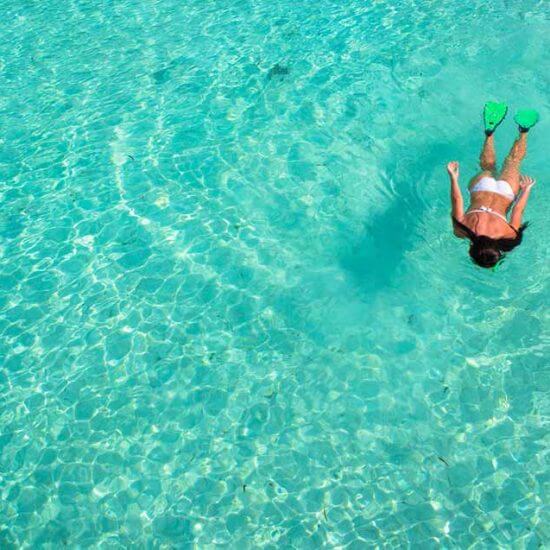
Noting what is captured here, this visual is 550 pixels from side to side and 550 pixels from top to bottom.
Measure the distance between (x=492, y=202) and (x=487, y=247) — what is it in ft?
2.61

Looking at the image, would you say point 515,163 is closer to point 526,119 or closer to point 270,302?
point 526,119

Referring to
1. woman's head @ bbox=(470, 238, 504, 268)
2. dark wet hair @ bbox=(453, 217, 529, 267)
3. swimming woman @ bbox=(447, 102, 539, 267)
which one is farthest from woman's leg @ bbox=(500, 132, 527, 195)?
woman's head @ bbox=(470, 238, 504, 268)

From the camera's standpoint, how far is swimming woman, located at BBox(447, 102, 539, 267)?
6.23 metres

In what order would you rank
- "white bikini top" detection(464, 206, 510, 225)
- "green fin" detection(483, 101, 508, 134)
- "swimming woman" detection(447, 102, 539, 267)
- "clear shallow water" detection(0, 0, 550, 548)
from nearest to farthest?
1. "clear shallow water" detection(0, 0, 550, 548)
2. "swimming woman" detection(447, 102, 539, 267)
3. "white bikini top" detection(464, 206, 510, 225)
4. "green fin" detection(483, 101, 508, 134)

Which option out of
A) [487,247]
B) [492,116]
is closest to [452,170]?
[487,247]

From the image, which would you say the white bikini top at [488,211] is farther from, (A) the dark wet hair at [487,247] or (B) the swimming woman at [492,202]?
(A) the dark wet hair at [487,247]

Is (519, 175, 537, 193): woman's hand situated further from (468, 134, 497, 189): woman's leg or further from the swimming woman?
(468, 134, 497, 189): woman's leg

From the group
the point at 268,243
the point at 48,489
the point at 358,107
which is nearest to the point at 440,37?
the point at 358,107

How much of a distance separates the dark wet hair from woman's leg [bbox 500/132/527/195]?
79 cm

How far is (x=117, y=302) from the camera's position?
23.4 ft

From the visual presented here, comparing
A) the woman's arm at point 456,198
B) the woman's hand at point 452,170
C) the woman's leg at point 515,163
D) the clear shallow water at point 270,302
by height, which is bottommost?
the clear shallow water at point 270,302

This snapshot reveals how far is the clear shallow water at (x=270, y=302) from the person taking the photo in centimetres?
554

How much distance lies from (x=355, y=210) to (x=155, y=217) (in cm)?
276

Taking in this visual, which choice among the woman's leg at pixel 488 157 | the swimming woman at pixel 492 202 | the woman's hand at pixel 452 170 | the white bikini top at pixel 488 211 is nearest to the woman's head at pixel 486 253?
the swimming woman at pixel 492 202
